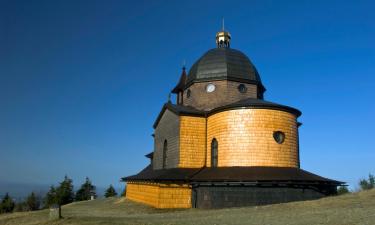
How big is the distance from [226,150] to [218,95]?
5793 millimetres

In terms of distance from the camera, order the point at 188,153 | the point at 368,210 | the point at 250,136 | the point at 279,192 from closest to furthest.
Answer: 1. the point at 368,210
2. the point at 279,192
3. the point at 250,136
4. the point at 188,153

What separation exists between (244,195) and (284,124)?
231 inches

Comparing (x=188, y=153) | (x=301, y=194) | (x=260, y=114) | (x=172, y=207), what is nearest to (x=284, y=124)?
(x=260, y=114)

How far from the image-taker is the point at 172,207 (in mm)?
19562

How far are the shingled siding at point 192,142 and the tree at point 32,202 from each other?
26.7 metres

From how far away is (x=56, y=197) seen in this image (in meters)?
38.8

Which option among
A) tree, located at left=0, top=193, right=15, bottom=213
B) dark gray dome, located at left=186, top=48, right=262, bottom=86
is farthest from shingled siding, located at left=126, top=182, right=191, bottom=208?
tree, located at left=0, top=193, right=15, bottom=213

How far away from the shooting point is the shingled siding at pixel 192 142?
23.1 metres

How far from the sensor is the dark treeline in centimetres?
3928

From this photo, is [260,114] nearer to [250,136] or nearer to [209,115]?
[250,136]

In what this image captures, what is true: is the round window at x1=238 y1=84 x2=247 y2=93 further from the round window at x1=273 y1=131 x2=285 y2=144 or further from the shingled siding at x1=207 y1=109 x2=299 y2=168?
the round window at x1=273 y1=131 x2=285 y2=144

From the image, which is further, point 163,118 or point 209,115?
point 163,118

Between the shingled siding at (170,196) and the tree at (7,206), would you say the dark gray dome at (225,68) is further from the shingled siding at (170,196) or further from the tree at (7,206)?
the tree at (7,206)

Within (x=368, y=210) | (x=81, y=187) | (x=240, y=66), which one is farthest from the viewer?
(x=81, y=187)
